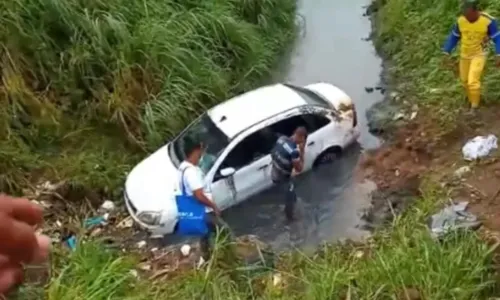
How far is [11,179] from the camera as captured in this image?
898cm

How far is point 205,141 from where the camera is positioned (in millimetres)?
9031

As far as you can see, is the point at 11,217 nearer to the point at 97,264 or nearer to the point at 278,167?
the point at 97,264

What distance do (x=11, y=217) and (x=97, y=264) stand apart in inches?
197

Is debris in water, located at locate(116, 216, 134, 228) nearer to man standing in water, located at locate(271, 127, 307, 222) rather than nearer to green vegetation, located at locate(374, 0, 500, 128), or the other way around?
man standing in water, located at locate(271, 127, 307, 222)

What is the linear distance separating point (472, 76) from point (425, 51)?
7.95ft

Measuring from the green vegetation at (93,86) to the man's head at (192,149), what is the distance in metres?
0.93

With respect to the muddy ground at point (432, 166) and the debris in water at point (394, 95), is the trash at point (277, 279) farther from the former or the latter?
the debris in water at point (394, 95)

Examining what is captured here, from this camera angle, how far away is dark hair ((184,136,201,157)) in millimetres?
9008

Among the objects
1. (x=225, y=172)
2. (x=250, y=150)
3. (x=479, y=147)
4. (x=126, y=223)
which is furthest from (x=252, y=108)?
(x=479, y=147)

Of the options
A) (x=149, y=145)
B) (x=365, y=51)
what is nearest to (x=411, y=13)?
(x=365, y=51)

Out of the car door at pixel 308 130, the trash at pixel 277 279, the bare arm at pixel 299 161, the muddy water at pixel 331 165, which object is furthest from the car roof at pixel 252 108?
the trash at pixel 277 279

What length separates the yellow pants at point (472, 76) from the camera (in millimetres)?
9234

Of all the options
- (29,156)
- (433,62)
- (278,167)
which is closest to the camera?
(278,167)

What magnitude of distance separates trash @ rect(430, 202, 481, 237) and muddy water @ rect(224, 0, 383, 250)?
1.27 metres
